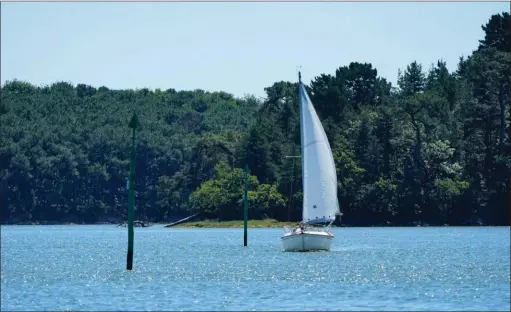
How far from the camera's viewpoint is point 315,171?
8019 cm

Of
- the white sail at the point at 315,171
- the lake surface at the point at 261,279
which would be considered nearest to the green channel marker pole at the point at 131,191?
the lake surface at the point at 261,279

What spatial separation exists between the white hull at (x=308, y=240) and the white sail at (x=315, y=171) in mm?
1041

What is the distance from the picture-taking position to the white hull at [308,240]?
7919cm

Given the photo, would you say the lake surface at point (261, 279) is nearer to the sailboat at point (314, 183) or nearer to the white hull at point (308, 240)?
the white hull at point (308, 240)

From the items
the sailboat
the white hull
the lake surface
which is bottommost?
the lake surface

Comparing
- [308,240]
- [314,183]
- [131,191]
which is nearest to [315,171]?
[314,183]

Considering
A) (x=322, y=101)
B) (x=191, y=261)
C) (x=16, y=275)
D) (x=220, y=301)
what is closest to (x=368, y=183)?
(x=322, y=101)

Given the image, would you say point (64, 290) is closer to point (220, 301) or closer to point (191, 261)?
point (220, 301)

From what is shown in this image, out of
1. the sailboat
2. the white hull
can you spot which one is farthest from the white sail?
the white hull

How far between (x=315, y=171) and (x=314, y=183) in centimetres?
85

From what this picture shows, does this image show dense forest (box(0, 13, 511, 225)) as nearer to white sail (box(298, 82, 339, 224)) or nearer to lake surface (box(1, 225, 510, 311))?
lake surface (box(1, 225, 510, 311))

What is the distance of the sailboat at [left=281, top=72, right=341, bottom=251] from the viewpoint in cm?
7975

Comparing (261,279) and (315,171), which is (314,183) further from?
(261,279)

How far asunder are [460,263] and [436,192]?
270 feet
